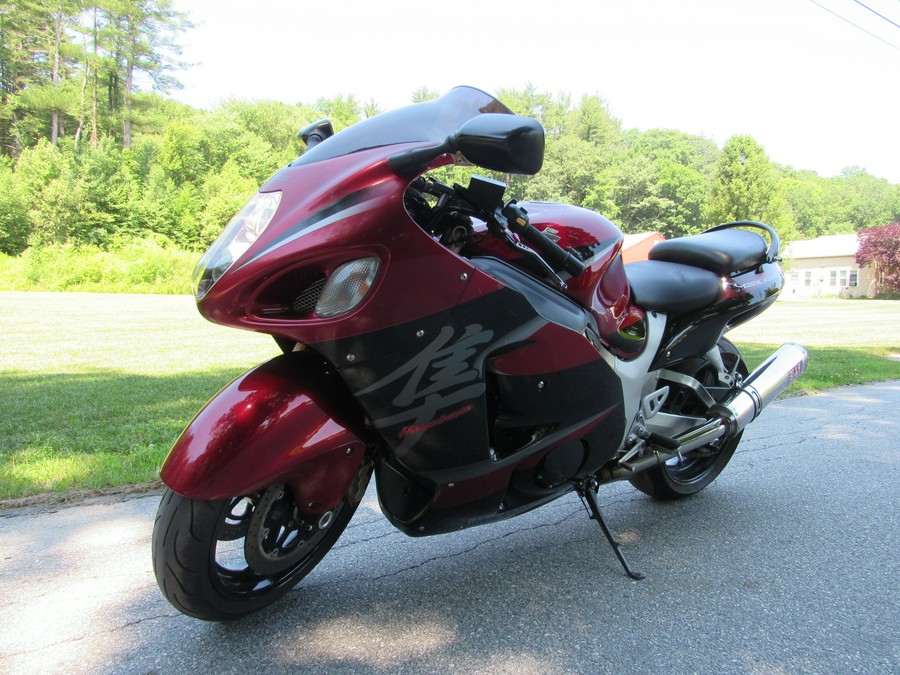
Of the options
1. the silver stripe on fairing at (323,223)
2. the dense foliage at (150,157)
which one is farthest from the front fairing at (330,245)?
the dense foliage at (150,157)

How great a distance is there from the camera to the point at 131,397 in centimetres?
681

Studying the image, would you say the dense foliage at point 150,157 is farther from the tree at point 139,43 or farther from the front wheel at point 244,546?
the front wheel at point 244,546

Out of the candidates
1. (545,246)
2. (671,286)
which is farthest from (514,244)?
(671,286)

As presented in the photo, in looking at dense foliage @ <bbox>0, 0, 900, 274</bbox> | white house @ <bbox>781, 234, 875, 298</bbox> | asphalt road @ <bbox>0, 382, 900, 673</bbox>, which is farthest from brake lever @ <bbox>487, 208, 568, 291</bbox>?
white house @ <bbox>781, 234, 875, 298</bbox>

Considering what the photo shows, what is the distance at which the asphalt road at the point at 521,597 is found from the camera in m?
2.08

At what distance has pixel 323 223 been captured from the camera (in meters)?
1.87

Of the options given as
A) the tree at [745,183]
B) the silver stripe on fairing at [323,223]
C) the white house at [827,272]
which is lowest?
the white house at [827,272]

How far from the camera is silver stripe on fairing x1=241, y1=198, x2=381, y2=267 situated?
1833 mm

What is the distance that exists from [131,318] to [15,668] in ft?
61.3

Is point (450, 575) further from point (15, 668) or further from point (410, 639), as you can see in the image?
point (15, 668)

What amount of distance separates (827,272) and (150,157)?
6029 cm

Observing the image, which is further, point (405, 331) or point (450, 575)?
point (450, 575)

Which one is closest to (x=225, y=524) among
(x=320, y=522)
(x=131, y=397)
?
(x=320, y=522)

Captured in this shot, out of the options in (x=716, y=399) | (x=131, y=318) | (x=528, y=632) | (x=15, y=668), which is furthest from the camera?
(x=131, y=318)
